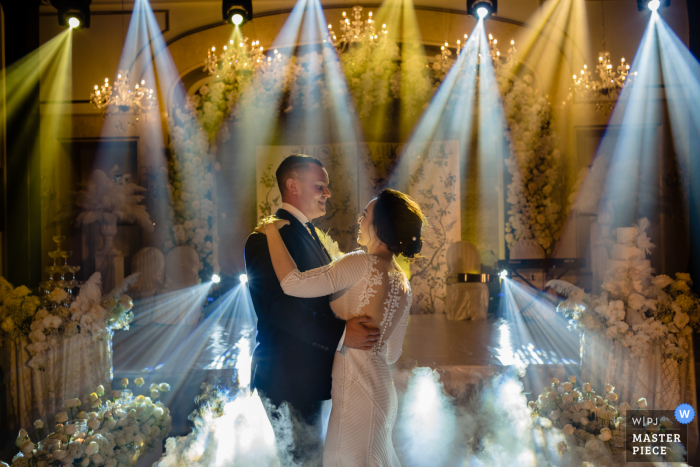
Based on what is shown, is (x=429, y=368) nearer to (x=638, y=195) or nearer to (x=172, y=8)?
Answer: (x=638, y=195)

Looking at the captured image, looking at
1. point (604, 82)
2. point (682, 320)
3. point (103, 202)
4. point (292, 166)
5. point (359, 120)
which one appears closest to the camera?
point (292, 166)

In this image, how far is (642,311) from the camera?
118 inches

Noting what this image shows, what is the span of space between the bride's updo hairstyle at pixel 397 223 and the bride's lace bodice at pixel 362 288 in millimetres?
86

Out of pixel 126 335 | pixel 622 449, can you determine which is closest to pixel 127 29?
pixel 126 335

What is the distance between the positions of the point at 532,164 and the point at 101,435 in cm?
603

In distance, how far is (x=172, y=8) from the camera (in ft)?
25.0

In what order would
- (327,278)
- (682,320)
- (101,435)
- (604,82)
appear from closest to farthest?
(327,278), (101,435), (682,320), (604,82)

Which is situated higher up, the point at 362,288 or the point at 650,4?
the point at 650,4

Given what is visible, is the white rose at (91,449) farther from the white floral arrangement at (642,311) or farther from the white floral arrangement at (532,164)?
the white floral arrangement at (532,164)

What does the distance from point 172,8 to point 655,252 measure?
27.5ft

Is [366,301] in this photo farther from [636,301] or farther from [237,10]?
[237,10]

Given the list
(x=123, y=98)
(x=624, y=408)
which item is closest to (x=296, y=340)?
(x=624, y=408)

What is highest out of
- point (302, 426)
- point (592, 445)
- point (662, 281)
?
point (662, 281)

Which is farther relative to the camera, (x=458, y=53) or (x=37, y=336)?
(x=458, y=53)
